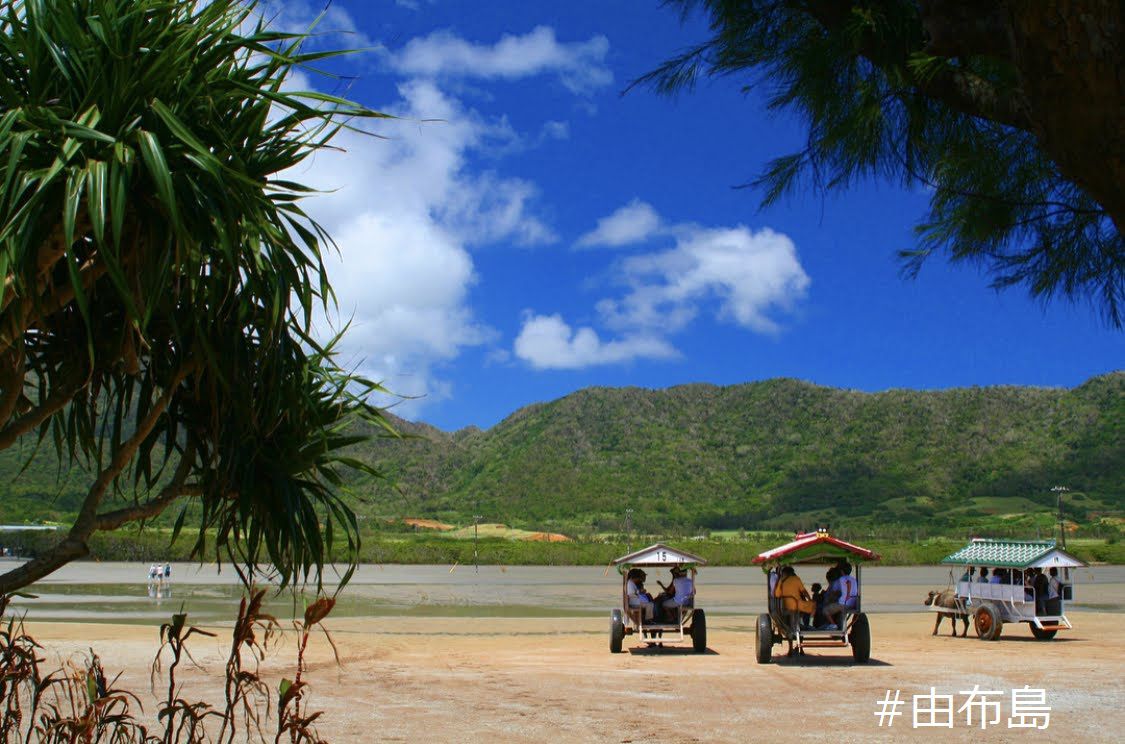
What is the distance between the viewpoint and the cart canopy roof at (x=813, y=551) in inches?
570

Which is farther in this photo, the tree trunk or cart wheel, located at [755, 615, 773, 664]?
cart wheel, located at [755, 615, 773, 664]

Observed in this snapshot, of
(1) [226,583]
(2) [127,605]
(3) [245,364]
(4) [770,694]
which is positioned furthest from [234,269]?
(1) [226,583]

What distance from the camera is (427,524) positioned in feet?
292

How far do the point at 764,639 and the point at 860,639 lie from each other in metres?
1.33

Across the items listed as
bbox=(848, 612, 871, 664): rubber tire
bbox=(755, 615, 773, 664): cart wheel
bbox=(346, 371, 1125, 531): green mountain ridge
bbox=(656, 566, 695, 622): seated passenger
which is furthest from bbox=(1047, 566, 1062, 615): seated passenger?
bbox=(346, 371, 1125, 531): green mountain ridge

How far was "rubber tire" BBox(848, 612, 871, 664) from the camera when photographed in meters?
14.6

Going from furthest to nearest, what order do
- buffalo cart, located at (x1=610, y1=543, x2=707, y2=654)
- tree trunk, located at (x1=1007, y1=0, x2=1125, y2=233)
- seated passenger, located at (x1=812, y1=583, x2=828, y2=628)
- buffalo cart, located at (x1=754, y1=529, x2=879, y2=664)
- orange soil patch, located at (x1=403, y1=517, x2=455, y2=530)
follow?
orange soil patch, located at (x1=403, y1=517, x2=455, y2=530)
buffalo cart, located at (x1=610, y1=543, x2=707, y2=654)
seated passenger, located at (x1=812, y1=583, x2=828, y2=628)
buffalo cart, located at (x1=754, y1=529, x2=879, y2=664)
tree trunk, located at (x1=1007, y1=0, x2=1125, y2=233)

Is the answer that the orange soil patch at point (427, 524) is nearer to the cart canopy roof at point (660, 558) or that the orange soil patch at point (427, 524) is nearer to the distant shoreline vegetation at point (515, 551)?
the distant shoreline vegetation at point (515, 551)

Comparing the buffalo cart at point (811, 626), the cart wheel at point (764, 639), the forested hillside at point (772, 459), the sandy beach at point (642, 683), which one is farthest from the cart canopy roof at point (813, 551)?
the forested hillside at point (772, 459)

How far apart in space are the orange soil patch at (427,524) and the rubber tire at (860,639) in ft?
241

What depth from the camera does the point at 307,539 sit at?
Result: 4797 mm

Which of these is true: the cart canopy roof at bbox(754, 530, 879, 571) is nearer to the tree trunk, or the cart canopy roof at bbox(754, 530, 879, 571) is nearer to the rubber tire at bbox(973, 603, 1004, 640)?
the rubber tire at bbox(973, 603, 1004, 640)

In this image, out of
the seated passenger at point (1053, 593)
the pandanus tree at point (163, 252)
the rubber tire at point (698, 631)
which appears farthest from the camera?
the seated passenger at point (1053, 593)

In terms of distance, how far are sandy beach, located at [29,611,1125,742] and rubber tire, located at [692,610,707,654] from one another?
0.26 meters
